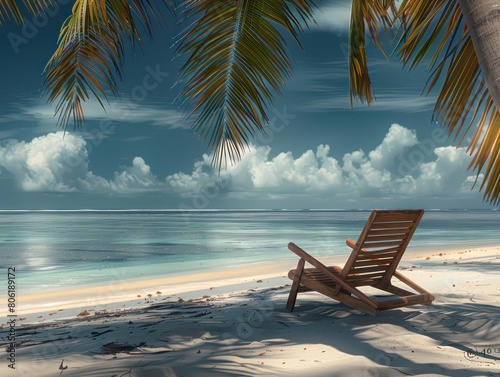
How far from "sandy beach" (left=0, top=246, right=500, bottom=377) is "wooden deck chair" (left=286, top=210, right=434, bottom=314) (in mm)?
140

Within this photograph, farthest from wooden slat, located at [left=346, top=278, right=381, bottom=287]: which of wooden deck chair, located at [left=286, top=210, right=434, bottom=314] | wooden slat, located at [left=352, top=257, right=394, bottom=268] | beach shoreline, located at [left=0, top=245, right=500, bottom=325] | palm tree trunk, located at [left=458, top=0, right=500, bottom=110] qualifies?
beach shoreline, located at [left=0, top=245, right=500, bottom=325]

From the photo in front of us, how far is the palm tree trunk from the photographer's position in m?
2.07

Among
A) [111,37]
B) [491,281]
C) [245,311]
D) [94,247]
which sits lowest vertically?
[245,311]

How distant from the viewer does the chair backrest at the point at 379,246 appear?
4379 millimetres

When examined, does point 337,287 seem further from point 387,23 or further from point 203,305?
point 387,23

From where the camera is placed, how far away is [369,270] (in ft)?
15.5

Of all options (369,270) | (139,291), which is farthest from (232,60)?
(139,291)

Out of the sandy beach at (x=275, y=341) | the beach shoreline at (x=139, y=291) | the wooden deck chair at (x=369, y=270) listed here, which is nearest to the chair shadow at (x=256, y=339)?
the sandy beach at (x=275, y=341)

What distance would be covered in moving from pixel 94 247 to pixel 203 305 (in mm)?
18467

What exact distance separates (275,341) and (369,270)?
4.27ft

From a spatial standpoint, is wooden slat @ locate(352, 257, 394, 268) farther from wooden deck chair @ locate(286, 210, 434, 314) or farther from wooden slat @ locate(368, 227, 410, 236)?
wooden slat @ locate(368, 227, 410, 236)

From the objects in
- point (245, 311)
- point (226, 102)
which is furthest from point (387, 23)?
point (245, 311)

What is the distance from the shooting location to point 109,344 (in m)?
3.83

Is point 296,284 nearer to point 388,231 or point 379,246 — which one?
point 379,246
